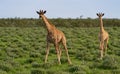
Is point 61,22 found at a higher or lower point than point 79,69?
lower

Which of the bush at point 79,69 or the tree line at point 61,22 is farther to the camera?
the tree line at point 61,22

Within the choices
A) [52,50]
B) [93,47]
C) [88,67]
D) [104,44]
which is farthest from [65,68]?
[93,47]

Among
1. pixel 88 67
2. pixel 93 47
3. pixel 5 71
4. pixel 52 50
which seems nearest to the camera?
pixel 5 71

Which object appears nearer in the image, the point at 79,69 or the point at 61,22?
the point at 79,69

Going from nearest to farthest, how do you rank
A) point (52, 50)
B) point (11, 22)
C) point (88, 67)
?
point (88, 67) → point (52, 50) → point (11, 22)

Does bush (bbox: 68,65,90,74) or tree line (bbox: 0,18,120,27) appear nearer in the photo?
bush (bbox: 68,65,90,74)

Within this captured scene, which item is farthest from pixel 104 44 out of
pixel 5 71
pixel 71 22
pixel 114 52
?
pixel 71 22

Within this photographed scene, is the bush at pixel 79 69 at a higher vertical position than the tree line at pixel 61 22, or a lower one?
higher

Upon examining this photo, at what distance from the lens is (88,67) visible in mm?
15227

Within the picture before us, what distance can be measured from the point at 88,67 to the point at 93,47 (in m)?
9.69

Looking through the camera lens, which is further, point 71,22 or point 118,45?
point 71,22

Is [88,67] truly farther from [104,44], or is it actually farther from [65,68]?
[104,44]

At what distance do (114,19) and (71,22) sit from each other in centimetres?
652

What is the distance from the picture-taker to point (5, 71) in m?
13.9
